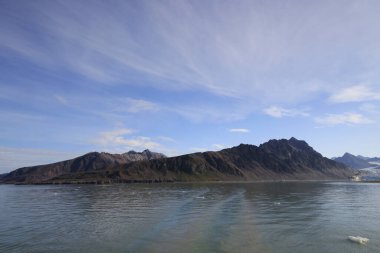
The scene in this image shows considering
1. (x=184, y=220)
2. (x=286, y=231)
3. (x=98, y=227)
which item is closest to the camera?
(x=286, y=231)

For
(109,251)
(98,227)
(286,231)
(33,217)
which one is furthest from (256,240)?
(33,217)

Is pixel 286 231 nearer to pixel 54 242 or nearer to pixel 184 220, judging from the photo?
pixel 184 220

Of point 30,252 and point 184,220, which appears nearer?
point 30,252

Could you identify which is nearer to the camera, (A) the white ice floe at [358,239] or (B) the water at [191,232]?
(B) the water at [191,232]

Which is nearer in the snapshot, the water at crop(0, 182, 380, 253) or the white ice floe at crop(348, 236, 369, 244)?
the water at crop(0, 182, 380, 253)

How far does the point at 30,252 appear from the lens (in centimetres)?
3678

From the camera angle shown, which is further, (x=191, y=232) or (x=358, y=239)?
(x=191, y=232)

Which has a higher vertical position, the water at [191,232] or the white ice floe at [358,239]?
the water at [191,232]

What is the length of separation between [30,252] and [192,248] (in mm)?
16902

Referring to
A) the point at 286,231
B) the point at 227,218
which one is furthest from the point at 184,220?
the point at 286,231

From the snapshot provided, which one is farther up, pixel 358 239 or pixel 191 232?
pixel 191 232

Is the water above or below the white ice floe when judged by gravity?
above

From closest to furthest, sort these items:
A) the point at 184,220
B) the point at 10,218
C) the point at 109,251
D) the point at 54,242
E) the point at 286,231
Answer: the point at 109,251, the point at 54,242, the point at 286,231, the point at 184,220, the point at 10,218

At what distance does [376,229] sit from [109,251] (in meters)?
Answer: 37.1
